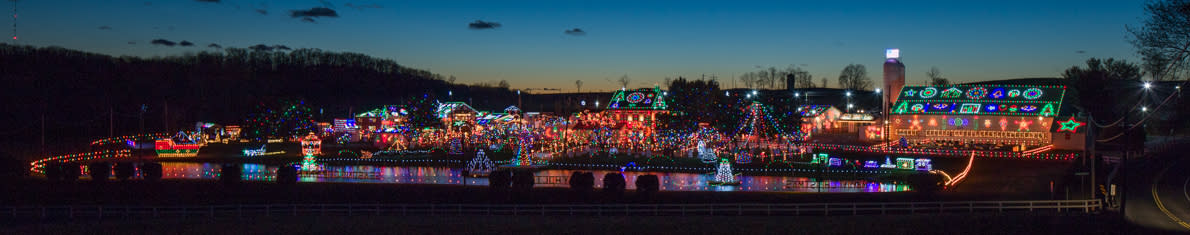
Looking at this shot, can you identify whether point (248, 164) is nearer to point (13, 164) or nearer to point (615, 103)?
point (13, 164)

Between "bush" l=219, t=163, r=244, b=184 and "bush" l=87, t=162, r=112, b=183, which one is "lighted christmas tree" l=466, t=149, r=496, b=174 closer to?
"bush" l=219, t=163, r=244, b=184

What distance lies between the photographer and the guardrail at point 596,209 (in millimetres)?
24859

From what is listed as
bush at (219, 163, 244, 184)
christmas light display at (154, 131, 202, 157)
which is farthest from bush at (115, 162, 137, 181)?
christmas light display at (154, 131, 202, 157)

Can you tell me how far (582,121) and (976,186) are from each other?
128ft

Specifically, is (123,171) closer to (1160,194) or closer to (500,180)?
(500,180)

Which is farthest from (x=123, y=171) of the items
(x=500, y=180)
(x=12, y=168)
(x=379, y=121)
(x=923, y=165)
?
(x=379, y=121)

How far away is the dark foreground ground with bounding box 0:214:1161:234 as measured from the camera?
878 inches

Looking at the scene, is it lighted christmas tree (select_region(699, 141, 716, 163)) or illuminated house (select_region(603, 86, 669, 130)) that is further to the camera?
illuminated house (select_region(603, 86, 669, 130))

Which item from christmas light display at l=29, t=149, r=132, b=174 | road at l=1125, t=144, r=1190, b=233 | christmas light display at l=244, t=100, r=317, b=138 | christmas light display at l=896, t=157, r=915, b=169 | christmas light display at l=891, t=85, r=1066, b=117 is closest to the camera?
road at l=1125, t=144, r=1190, b=233

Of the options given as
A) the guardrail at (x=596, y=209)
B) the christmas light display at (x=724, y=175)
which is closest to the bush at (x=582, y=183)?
the guardrail at (x=596, y=209)

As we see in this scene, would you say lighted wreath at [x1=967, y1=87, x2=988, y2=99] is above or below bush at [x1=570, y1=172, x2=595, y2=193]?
above

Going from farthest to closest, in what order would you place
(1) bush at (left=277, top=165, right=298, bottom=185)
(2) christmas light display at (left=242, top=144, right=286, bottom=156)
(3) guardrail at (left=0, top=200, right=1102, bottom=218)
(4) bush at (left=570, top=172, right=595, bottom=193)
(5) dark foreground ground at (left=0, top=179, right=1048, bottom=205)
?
(2) christmas light display at (left=242, top=144, right=286, bottom=156)
(1) bush at (left=277, top=165, right=298, bottom=185)
(4) bush at (left=570, top=172, right=595, bottom=193)
(5) dark foreground ground at (left=0, top=179, right=1048, bottom=205)
(3) guardrail at (left=0, top=200, right=1102, bottom=218)

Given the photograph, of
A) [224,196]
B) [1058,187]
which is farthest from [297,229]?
[1058,187]

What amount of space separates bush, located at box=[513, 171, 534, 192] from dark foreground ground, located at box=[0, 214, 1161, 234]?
7.00 m
